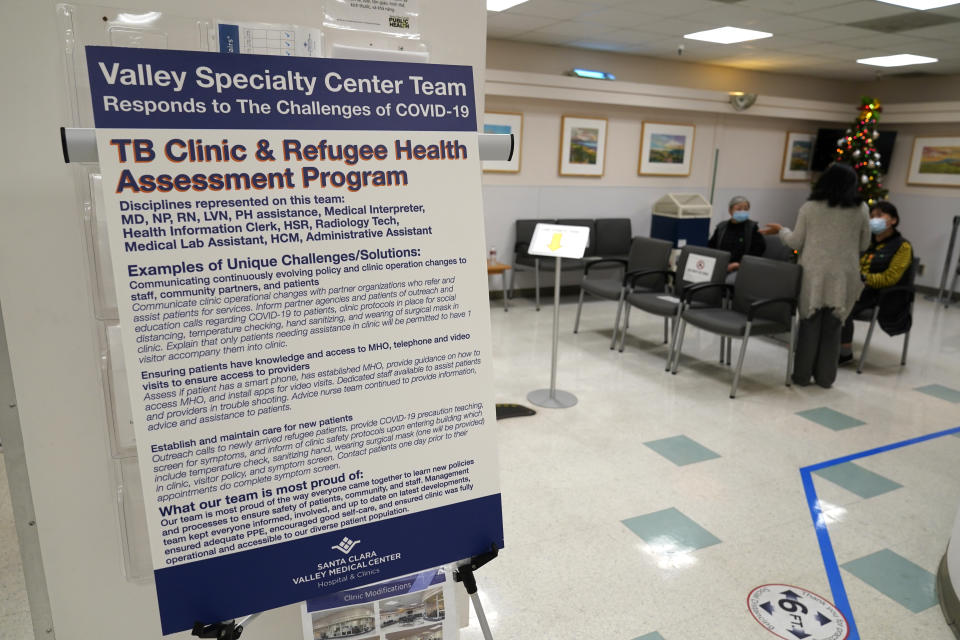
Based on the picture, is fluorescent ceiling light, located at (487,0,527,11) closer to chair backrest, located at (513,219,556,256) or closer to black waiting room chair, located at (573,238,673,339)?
black waiting room chair, located at (573,238,673,339)

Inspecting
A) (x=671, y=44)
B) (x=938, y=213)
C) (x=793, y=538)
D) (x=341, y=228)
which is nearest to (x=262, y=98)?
(x=341, y=228)

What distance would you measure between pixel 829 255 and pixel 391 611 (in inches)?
171

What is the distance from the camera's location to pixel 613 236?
26.7ft

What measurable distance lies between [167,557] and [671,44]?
758cm

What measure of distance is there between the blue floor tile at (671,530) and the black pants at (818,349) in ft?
8.12

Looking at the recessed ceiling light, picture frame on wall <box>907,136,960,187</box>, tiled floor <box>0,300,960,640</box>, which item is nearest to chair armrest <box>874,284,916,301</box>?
tiled floor <box>0,300,960,640</box>

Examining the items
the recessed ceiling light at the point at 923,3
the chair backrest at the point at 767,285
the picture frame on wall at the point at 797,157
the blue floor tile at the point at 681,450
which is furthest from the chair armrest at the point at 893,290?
the picture frame on wall at the point at 797,157

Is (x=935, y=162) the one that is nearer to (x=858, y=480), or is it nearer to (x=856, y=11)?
(x=856, y=11)

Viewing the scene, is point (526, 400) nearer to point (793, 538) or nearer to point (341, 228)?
point (793, 538)

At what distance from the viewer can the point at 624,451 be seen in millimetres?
3771

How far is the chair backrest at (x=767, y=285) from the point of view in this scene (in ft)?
15.3

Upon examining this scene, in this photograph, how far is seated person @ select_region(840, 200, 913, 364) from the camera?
16.7 feet

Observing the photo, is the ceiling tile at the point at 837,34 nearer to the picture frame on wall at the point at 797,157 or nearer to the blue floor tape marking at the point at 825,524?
the picture frame on wall at the point at 797,157

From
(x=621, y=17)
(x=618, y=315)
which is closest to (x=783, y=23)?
(x=621, y=17)
